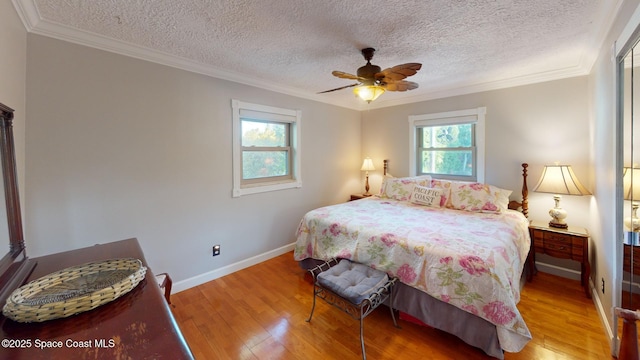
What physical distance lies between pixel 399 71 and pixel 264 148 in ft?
6.53

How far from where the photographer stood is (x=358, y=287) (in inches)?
72.7

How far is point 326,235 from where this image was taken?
2.60m

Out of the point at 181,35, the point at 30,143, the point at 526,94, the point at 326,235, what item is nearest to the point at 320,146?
the point at 326,235

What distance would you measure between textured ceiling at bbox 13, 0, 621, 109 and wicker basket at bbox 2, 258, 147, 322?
1595 mm

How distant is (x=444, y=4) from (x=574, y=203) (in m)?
2.70

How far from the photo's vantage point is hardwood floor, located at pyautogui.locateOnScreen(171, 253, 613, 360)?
177cm

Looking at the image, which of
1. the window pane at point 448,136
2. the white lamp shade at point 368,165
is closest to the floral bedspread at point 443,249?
the window pane at point 448,136

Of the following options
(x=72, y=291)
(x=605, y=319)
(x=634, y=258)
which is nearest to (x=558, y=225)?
(x=605, y=319)

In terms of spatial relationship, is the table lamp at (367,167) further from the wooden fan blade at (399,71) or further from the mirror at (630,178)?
Answer: the mirror at (630,178)

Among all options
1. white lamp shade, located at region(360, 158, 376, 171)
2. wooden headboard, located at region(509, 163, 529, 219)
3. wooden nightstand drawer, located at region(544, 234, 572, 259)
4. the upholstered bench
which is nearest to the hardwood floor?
the upholstered bench

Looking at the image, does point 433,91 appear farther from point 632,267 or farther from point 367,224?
point 632,267

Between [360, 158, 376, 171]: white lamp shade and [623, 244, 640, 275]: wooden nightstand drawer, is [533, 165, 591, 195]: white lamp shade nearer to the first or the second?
[623, 244, 640, 275]: wooden nightstand drawer

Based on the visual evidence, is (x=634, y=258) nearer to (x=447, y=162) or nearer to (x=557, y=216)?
(x=557, y=216)

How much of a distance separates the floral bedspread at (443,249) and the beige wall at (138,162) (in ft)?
3.20
